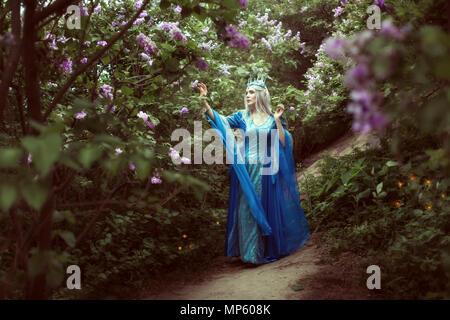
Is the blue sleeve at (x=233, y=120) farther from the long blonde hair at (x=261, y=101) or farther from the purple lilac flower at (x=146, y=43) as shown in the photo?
the purple lilac flower at (x=146, y=43)

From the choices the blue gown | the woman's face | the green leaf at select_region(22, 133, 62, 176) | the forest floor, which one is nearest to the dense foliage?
the green leaf at select_region(22, 133, 62, 176)

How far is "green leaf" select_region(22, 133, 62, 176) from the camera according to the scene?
1205 mm

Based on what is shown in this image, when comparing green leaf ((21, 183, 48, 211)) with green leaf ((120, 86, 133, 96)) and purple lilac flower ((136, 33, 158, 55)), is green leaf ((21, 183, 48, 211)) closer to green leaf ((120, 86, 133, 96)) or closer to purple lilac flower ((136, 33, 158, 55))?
green leaf ((120, 86, 133, 96))

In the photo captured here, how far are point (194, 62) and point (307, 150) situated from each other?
20.0ft

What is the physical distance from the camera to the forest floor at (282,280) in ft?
9.52

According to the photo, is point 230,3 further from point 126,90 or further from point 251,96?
point 251,96

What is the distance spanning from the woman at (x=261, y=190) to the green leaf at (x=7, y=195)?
2847mm

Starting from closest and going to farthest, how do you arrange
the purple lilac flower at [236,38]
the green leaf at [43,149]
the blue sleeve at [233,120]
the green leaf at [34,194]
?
the green leaf at [43,149]
the green leaf at [34,194]
the purple lilac flower at [236,38]
the blue sleeve at [233,120]

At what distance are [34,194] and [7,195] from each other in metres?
0.08

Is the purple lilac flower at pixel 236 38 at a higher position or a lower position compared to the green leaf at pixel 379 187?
higher

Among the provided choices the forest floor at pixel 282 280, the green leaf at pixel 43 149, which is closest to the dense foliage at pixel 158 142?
the green leaf at pixel 43 149

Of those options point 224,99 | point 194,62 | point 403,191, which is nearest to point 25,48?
point 194,62
